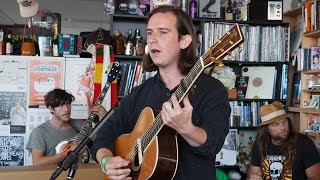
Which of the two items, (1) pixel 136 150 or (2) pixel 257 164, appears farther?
(2) pixel 257 164

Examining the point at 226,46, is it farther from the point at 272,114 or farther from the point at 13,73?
the point at 13,73

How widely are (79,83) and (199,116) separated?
2218mm

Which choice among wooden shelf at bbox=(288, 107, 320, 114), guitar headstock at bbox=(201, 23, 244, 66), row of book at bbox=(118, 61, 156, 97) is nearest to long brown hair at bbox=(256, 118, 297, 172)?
wooden shelf at bbox=(288, 107, 320, 114)

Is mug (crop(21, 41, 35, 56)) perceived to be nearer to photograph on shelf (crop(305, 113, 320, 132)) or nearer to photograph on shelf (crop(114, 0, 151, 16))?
photograph on shelf (crop(114, 0, 151, 16))

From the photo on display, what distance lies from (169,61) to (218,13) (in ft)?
7.04

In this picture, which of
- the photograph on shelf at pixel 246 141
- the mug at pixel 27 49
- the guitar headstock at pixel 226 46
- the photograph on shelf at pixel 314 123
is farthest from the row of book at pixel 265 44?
the guitar headstock at pixel 226 46

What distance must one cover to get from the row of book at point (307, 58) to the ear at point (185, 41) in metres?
1.96

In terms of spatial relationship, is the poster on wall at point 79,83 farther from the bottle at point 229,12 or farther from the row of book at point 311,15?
the row of book at point 311,15

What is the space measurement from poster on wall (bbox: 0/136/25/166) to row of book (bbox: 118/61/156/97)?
939mm

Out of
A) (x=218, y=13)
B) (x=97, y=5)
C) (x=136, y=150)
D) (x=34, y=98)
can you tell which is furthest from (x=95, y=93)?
(x=97, y=5)

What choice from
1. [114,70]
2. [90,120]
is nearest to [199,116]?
[114,70]

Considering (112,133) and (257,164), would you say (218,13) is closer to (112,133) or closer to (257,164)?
(257,164)

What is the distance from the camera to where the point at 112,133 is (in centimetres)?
161

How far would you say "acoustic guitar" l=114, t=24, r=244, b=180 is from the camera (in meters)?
1.09
